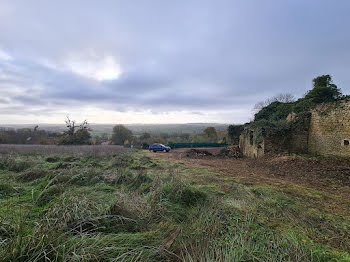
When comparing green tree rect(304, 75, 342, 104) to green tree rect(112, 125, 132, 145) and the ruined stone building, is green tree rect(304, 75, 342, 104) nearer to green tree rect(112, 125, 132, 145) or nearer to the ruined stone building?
the ruined stone building

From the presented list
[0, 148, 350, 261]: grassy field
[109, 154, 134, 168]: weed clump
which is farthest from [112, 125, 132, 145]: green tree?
[0, 148, 350, 261]: grassy field

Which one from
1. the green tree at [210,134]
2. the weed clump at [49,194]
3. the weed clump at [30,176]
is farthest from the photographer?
the green tree at [210,134]

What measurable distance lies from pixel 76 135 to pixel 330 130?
29.1 m

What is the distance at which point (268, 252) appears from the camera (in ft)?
6.22

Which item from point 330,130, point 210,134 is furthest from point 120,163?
point 210,134

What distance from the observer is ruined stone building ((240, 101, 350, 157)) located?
27.8ft

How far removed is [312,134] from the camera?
34.2 ft

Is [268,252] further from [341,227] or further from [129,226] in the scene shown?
[341,227]

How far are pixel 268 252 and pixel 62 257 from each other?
2178mm

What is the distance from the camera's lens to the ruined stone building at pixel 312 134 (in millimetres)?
8461

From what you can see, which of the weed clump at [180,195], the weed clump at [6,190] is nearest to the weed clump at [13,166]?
the weed clump at [6,190]

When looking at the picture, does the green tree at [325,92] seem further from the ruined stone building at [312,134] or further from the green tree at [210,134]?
the green tree at [210,134]

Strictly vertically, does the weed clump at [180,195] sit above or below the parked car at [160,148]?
above

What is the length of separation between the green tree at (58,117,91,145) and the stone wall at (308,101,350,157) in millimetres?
27197
